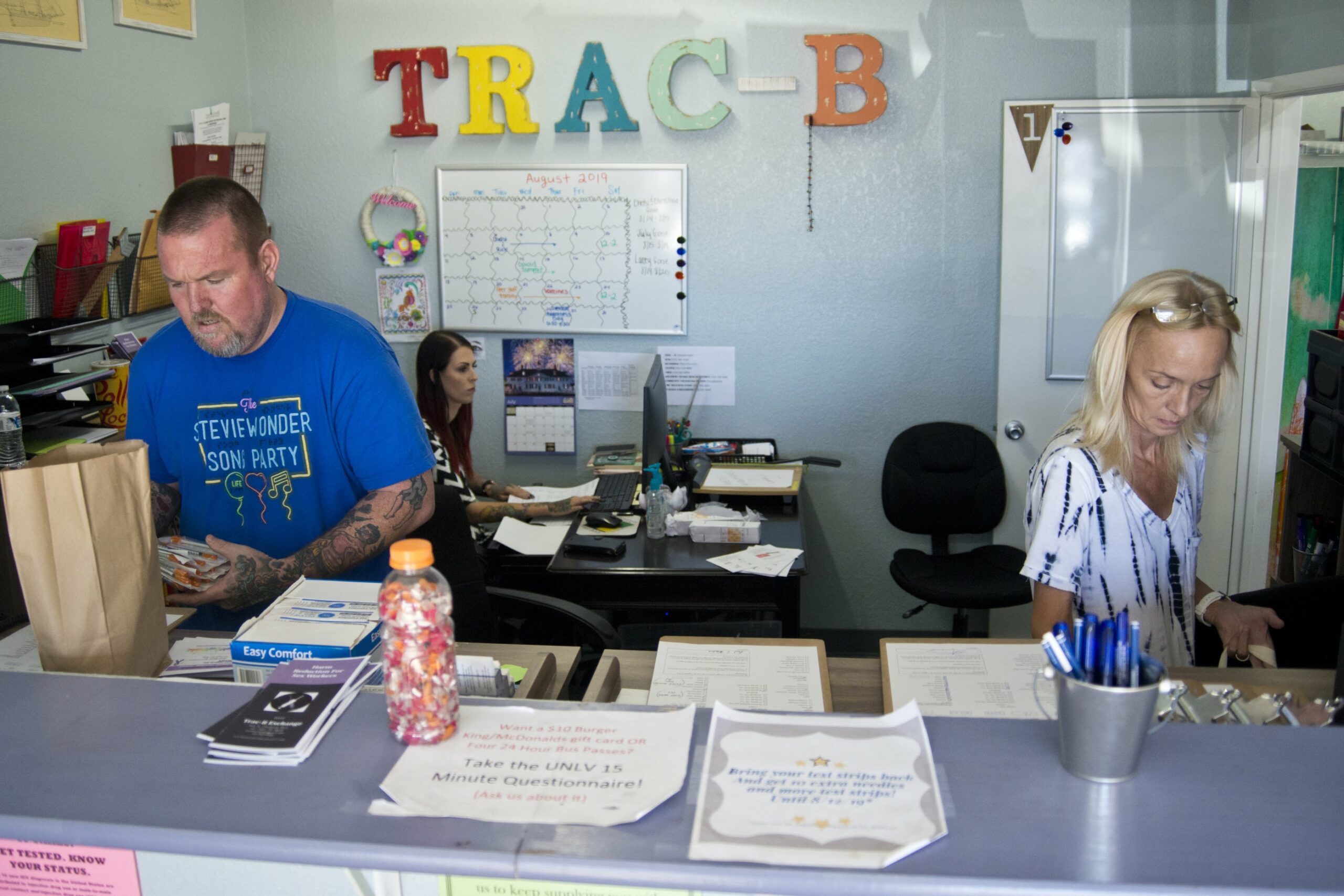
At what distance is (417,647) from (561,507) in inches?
101

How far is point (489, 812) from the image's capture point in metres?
0.94

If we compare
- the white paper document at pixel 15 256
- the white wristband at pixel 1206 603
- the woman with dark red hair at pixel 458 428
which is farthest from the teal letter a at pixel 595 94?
the white wristband at pixel 1206 603

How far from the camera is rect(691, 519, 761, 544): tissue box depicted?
Result: 3275 millimetres

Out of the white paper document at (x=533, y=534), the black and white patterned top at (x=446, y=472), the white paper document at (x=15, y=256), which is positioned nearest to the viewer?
the white paper document at (x=15, y=256)

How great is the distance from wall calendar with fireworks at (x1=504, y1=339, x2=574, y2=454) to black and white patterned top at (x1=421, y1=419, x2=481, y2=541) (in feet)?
2.31

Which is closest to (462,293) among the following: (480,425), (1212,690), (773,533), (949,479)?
(480,425)

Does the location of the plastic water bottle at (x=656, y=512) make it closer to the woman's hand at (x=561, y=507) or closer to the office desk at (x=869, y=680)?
the woman's hand at (x=561, y=507)

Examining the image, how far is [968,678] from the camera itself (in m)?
1.59

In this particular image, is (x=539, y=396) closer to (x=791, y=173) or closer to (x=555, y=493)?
(x=555, y=493)

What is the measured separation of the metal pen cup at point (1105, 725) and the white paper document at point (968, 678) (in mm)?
434

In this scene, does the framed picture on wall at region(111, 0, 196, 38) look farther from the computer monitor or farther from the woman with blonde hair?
the woman with blonde hair

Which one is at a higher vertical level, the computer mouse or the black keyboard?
the black keyboard

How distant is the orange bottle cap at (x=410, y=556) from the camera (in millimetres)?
1012

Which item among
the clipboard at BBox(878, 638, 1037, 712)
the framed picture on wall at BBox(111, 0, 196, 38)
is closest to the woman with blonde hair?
the clipboard at BBox(878, 638, 1037, 712)
